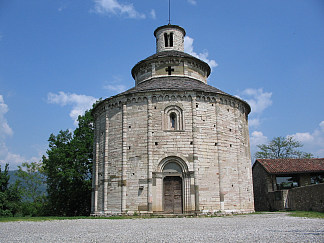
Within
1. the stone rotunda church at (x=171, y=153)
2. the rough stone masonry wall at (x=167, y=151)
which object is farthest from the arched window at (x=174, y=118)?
the rough stone masonry wall at (x=167, y=151)

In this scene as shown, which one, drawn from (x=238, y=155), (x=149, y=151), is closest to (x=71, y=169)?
(x=149, y=151)

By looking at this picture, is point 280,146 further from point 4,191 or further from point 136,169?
point 4,191

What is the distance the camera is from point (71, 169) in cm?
2891

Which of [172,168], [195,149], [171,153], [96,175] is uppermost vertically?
[195,149]

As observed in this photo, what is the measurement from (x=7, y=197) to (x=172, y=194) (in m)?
15.1

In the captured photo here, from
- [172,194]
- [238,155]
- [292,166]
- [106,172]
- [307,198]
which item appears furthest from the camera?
[292,166]

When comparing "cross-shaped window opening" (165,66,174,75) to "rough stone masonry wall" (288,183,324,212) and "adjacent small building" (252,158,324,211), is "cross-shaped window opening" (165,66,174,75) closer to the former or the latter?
"adjacent small building" (252,158,324,211)

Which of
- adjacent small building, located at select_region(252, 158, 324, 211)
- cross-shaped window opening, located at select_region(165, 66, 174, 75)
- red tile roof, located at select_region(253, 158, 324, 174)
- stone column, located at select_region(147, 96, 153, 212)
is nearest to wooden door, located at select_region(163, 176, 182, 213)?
stone column, located at select_region(147, 96, 153, 212)

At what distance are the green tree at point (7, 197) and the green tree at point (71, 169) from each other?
4.10m

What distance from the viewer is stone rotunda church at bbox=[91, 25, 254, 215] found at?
18.8 meters

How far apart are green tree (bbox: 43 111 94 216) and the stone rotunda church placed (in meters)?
7.89

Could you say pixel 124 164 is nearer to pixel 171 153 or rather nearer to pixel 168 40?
pixel 171 153

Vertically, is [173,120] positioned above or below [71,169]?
above

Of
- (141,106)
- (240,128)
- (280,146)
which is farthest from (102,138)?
(280,146)
